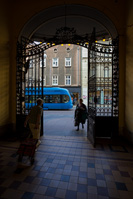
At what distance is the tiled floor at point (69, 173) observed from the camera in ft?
7.29

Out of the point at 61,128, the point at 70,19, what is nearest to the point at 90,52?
the point at 70,19

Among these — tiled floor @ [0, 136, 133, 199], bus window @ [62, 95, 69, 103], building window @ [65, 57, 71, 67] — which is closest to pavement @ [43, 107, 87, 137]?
tiled floor @ [0, 136, 133, 199]

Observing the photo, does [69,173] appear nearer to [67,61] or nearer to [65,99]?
[65,99]

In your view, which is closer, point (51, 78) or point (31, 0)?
point (31, 0)

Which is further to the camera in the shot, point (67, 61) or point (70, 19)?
point (67, 61)

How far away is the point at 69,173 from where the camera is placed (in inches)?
110

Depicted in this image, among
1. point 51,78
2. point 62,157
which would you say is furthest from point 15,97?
point 51,78

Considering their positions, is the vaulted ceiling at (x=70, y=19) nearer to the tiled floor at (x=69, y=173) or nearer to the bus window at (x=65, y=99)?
the tiled floor at (x=69, y=173)

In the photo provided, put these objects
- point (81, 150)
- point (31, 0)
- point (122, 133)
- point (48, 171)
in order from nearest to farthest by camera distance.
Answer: point (48, 171), point (81, 150), point (122, 133), point (31, 0)

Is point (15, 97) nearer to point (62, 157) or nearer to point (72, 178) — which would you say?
point (62, 157)

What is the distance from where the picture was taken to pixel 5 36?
5250 millimetres

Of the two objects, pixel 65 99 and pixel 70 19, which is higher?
pixel 70 19

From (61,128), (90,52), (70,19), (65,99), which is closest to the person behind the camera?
(90,52)

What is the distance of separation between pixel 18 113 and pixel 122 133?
4439 millimetres
